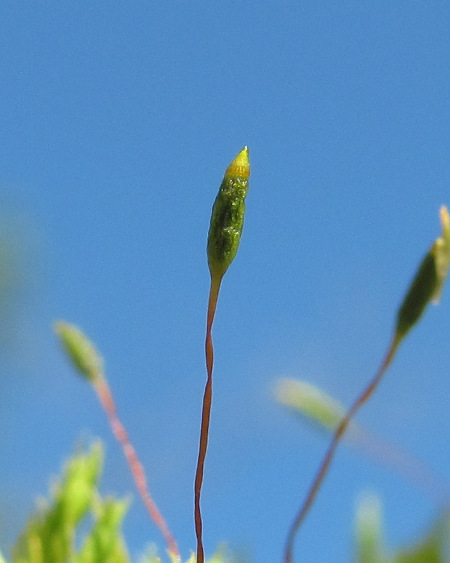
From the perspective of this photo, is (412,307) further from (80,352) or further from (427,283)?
(80,352)

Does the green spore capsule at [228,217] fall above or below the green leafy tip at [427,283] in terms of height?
above

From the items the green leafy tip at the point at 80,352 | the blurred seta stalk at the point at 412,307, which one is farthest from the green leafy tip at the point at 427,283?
the green leafy tip at the point at 80,352

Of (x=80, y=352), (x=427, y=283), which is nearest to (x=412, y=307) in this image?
(x=427, y=283)

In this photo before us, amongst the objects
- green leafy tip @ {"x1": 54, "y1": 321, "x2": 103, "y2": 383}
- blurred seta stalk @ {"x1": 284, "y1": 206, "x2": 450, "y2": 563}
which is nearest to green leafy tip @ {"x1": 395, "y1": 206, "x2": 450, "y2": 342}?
blurred seta stalk @ {"x1": 284, "y1": 206, "x2": 450, "y2": 563}

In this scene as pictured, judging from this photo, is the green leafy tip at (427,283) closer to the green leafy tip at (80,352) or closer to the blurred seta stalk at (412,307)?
the blurred seta stalk at (412,307)

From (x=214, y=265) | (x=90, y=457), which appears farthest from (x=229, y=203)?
(x=90, y=457)

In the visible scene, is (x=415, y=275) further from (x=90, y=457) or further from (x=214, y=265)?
(x=90, y=457)
